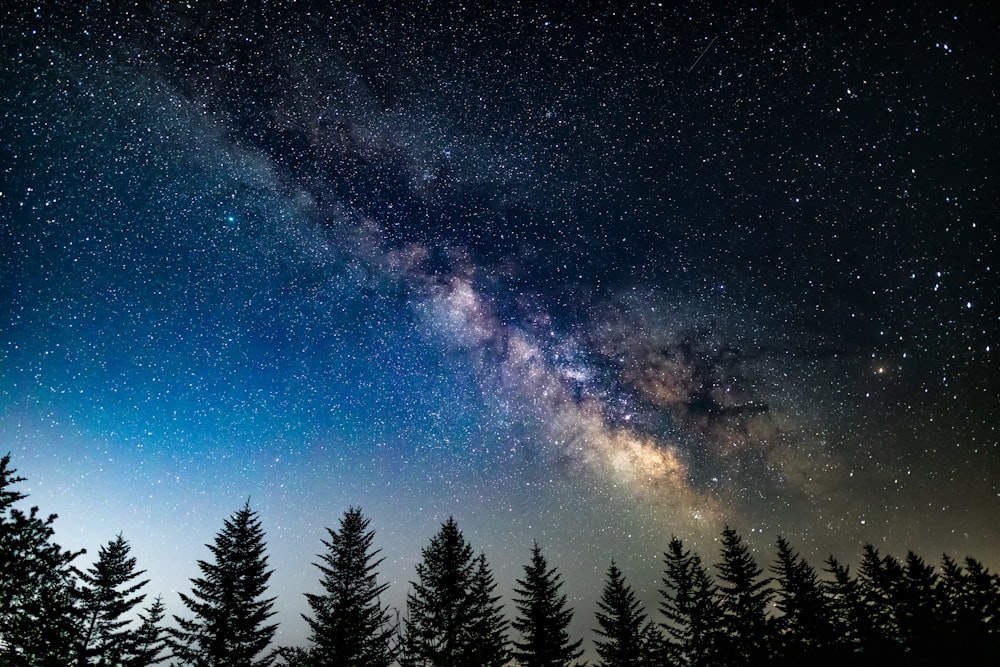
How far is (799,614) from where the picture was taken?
1083 inches

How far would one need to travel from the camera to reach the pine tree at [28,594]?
1620cm

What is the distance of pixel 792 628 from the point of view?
27.0 meters

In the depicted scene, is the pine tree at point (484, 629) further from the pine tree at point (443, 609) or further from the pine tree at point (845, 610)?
the pine tree at point (845, 610)

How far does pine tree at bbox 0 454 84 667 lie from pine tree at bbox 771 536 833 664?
3503 centimetres

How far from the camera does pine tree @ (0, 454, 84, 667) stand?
1620 centimetres

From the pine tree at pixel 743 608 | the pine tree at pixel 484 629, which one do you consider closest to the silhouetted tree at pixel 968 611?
the pine tree at pixel 743 608

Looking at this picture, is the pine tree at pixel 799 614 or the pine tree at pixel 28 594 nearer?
the pine tree at pixel 28 594

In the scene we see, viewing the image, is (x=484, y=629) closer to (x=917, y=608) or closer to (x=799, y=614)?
(x=799, y=614)

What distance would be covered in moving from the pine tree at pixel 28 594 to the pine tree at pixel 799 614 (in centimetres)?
3503

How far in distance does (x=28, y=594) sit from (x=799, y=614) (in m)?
39.0

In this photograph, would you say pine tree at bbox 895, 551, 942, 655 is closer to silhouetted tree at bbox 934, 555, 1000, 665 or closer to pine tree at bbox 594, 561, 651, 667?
silhouetted tree at bbox 934, 555, 1000, 665

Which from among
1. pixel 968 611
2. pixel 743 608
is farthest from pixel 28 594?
pixel 968 611

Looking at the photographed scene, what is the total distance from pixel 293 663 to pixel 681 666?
19.9 metres

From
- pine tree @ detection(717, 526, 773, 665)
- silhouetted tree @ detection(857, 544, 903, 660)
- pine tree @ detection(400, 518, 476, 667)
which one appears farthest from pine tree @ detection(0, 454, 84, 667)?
silhouetted tree @ detection(857, 544, 903, 660)
